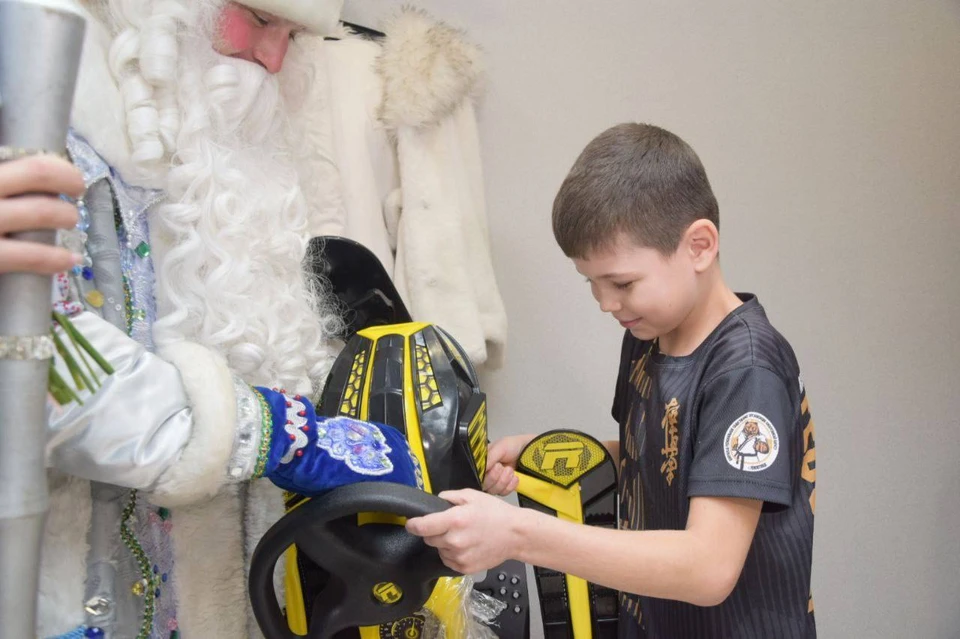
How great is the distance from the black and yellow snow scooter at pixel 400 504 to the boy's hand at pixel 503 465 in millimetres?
33

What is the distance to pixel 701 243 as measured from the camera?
1.04 metres

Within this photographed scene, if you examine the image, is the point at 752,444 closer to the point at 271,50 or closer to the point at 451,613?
the point at 451,613

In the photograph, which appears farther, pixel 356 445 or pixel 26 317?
pixel 356 445

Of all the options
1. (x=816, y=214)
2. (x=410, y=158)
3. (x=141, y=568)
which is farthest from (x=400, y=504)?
(x=816, y=214)

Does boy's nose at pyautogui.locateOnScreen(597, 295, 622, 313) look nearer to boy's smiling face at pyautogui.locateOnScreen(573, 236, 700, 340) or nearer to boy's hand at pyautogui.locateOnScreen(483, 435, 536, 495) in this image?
boy's smiling face at pyautogui.locateOnScreen(573, 236, 700, 340)

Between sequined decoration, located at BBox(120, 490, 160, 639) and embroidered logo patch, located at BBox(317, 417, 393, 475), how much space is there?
0.24 meters

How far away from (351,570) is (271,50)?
0.71m

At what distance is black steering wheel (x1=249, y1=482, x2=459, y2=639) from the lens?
87 cm

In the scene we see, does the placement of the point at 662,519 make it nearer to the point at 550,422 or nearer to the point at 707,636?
the point at 707,636

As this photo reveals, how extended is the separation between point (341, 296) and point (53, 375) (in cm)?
74

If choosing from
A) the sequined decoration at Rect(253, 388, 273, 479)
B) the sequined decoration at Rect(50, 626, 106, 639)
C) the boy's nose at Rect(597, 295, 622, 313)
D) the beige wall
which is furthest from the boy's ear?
the beige wall

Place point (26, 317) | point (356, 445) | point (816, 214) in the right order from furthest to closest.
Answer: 1. point (816, 214)
2. point (356, 445)
3. point (26, 317)

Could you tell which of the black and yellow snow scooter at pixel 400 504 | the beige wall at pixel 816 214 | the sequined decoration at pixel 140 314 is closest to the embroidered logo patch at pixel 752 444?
the black and yellow snow scooter at pixel 400 504

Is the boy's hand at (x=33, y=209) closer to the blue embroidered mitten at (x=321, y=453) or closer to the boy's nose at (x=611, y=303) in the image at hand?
the blue embroidered mitten at (x=321, y=453)
